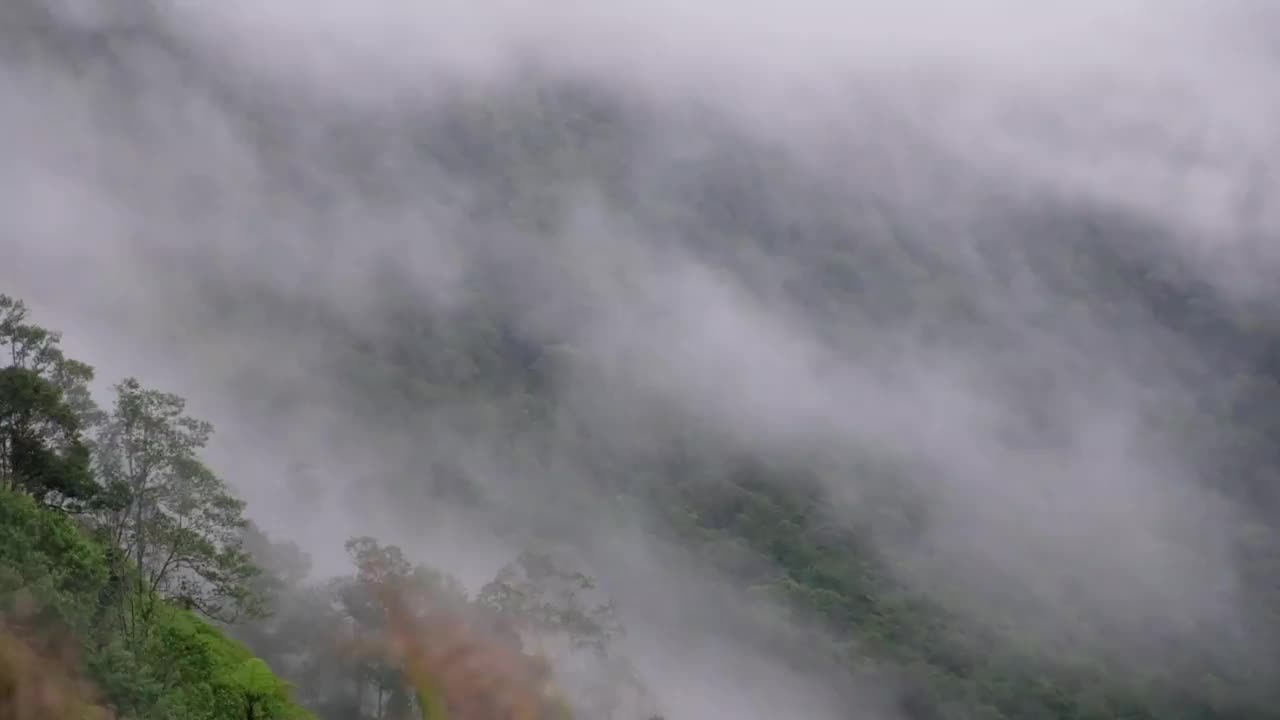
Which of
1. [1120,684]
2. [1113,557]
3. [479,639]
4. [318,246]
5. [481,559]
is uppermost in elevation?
[318,246]

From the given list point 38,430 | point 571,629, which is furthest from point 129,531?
point 571,629

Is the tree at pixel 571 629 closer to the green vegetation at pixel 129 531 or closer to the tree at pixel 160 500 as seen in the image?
the green vegetation at pixel 129 531

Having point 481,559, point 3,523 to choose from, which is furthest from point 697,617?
point 3,523

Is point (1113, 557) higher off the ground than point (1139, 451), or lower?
lower

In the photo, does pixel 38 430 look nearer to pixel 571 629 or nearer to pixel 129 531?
pixel 129 531

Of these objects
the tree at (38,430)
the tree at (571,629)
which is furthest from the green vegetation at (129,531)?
the tree at (571,629)

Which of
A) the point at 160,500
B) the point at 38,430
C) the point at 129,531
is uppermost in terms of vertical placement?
the point at 38,430

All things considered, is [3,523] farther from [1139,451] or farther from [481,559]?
[1139,451]
